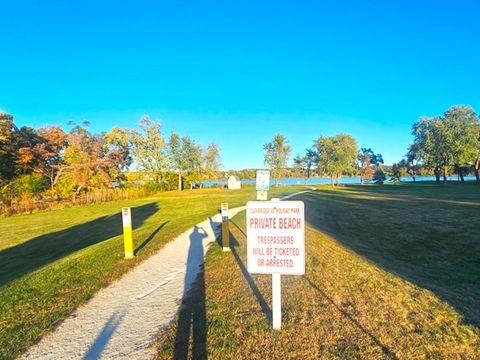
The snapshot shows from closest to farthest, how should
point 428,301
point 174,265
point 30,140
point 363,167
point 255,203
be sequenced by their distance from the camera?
point 255,203, point 428,301, point 174,265, point 30,140, point 363,167

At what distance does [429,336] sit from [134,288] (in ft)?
15.6

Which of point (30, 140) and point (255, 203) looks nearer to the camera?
point (255, 203)

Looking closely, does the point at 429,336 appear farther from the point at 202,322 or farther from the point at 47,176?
the point at 47,176

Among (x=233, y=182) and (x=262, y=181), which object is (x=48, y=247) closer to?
(x=262, y=181)

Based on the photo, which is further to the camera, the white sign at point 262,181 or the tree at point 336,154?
the tree at point 336,154

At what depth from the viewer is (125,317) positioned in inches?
163

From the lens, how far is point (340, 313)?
3977 mm

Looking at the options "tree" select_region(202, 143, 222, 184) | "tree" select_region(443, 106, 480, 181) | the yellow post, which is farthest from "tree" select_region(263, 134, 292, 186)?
the yellow post

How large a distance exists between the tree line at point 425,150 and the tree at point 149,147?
78.5ft

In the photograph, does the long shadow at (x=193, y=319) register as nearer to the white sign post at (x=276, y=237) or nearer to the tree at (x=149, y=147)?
the white sign post at (x=276, y=237)

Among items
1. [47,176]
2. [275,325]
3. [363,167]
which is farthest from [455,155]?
[47,176]

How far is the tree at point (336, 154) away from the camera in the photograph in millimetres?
59516

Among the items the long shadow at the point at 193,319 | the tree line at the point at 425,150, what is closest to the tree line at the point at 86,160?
the tree line at the point at 425,150

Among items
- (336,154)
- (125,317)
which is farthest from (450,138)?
(125,317)
